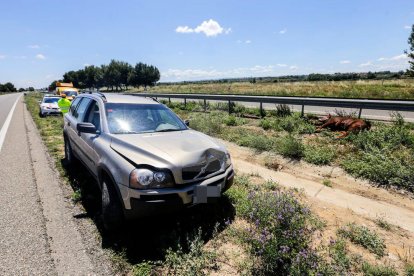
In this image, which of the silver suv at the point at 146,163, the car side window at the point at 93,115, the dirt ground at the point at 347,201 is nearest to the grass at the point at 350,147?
the dirt ground at the point at 347,201

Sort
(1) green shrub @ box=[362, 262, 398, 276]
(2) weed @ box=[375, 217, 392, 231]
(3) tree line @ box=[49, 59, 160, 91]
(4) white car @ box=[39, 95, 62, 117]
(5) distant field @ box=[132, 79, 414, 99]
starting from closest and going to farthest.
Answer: (1) green shrub @ box=[362, 262, 398, 276] < (2) weed @ box=[375, 217, 392, 231] < (4) white car @ box=[39, 95, 62, 117] < (5) distant field @ box=[132, 79, 414, 99] < (3) tree line @ box=[49, 59, 160, 91]

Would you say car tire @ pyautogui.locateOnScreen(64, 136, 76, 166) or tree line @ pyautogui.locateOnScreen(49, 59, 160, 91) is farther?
tree line @ pyautogui.locateOnScreen(49, 59, 160, 91)

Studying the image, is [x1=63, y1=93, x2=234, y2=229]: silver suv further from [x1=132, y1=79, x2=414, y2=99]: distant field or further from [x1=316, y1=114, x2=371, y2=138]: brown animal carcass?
[x1=132, y1=79, x2=414, y2=99]: distant field

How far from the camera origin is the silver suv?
3.27 metres

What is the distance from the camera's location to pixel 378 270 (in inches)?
113

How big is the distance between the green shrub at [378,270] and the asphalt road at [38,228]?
2702 millimetres

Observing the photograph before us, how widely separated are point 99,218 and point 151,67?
8778 centimetres

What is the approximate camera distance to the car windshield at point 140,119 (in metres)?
4.41

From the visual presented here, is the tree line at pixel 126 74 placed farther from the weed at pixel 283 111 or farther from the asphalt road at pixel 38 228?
the asphalt road at pixel 38 228

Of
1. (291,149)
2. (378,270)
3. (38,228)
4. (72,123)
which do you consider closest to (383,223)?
(378,270)

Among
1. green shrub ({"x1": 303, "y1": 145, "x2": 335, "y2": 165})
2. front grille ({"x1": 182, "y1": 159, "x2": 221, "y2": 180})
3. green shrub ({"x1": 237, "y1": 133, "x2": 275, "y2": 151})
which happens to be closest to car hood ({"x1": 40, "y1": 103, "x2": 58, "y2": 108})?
green shrub ({"x1": 237, "y1": 133, "x2": 275, "y2": 151})

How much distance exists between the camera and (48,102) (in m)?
17.9

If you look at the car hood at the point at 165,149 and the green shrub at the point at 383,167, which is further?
the green shrub at the point at 383,167

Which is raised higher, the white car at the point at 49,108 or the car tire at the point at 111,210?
the white car at the point at 49,108
